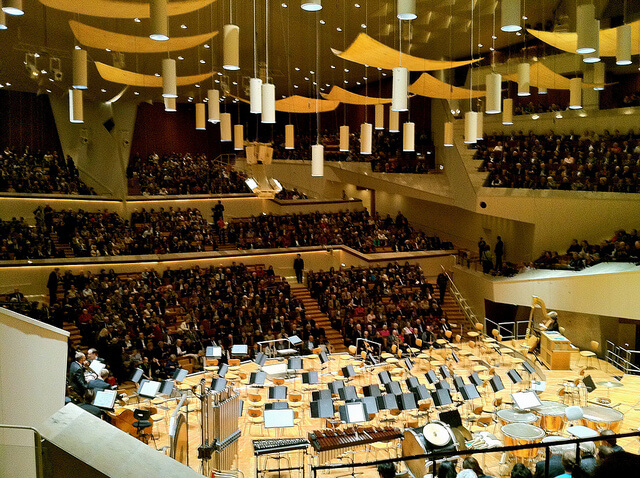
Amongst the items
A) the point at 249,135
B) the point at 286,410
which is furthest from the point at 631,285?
the point at 249,135

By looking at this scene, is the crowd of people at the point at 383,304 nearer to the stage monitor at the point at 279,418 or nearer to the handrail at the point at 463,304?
the handrail at the point at 463,304

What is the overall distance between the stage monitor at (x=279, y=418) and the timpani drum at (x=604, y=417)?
395 centimetres

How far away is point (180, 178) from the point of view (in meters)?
26.0

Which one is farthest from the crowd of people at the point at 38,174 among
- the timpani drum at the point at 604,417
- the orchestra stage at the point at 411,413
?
the timpani drum at the point at 604,417

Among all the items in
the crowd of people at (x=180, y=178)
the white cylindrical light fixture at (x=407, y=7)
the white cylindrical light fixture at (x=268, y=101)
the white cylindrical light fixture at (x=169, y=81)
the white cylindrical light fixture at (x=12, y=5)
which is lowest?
the crowd of people at (x=180, y=178)

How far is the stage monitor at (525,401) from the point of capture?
28.3ft

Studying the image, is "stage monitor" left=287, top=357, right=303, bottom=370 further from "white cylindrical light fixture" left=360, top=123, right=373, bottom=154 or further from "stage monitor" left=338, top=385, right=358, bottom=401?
"white cylindrical light fixture" left=360, top=123, right=373, bottom=154

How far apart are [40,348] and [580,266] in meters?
13.2

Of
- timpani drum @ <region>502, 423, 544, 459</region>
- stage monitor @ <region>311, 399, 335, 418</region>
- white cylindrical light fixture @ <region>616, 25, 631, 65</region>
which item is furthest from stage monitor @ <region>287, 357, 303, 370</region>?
white cylindrical light fixture @ <region>616, 25, 631, 65</region>

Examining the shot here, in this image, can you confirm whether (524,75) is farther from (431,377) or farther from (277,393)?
(277,393)

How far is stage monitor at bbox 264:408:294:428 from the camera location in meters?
7.92

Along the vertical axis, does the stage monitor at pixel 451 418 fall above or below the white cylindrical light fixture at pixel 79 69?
below

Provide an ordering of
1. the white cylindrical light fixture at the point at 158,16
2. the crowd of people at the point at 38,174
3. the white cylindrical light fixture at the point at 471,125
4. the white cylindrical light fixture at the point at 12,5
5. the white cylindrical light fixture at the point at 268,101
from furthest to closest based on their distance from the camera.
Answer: the crowd of people at the point at 38,174 → the white cylindrical light fixture at the point at 471,125 → the white cylindrical light fixture at the point at 268,101 → the white cylindrical light fixture at the point at 158,16 → the white cylindrical light fixture at the point at 12,5

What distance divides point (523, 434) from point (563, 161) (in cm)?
1179
